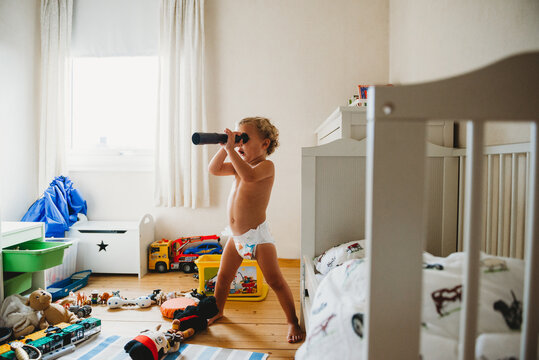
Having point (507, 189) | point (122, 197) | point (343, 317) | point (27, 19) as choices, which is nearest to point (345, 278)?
point (343, 317)

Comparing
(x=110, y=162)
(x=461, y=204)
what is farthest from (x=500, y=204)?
(x=110, y=162)

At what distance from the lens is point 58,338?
130 cm

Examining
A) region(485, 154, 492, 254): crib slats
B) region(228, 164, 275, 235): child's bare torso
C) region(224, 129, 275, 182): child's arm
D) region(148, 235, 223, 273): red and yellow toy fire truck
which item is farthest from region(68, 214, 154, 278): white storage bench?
region(485, 154, 492, 254): crib slats

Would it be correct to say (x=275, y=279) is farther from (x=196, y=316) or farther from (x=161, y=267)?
(x=161, y=267)

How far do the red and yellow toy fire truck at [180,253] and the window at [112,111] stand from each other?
2.28 feet

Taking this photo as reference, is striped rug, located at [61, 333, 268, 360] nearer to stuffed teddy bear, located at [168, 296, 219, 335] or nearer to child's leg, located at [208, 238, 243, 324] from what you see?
stuffed teddy bear, located at [168, 296, 219, 335]

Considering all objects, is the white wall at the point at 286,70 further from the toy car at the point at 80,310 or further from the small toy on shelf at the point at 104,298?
the toy car at the point at 80,310

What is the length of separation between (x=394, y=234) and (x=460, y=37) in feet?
4.43

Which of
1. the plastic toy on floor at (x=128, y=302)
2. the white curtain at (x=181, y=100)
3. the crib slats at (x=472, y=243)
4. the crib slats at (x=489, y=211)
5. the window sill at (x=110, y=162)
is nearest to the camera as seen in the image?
the crib slats at (x=472, y=243)

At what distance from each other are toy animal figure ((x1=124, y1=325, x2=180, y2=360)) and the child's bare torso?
51 centimetres

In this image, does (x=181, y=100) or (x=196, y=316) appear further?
(x=181, y=100)

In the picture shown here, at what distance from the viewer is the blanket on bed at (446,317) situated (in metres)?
0.54

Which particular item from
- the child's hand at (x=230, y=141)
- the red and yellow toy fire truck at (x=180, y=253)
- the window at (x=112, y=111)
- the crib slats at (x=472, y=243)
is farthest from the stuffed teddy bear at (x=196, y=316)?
the window at (x=112, y=111)

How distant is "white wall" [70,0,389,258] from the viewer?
2.51 meters
